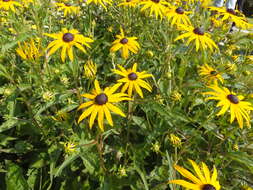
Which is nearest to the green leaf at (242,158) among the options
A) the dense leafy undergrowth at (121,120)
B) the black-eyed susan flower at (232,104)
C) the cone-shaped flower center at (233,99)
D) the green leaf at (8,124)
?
the dense leafy undergrowth at (121,120)

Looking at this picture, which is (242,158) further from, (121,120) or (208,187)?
(121,120)

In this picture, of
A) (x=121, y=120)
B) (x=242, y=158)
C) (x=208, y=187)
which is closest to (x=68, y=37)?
(x=121, y=120)

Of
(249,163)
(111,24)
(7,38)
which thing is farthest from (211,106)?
(7,38)

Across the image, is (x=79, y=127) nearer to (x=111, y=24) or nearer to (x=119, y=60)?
(x=119, y=60)

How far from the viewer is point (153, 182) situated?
1.67 metres

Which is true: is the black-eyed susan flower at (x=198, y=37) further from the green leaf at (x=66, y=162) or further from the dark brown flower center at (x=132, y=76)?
the green leaf at (x=66, y=162)

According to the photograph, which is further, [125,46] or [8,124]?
[125,46]

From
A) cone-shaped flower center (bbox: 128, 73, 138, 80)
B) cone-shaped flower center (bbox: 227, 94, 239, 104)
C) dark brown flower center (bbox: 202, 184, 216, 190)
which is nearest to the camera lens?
dark brown flower center (bbox: 202, 184, 216, 190)

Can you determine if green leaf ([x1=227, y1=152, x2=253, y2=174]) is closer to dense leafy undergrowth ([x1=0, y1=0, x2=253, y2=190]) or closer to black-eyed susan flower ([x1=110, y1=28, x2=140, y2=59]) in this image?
dense leafy undergrowth ([x1=0, y1=0, x2=253, y2=190])

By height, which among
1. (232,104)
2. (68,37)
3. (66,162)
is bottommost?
(66,162)

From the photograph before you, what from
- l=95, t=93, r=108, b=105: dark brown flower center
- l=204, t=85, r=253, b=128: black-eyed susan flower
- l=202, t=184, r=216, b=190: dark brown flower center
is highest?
l=95, t=93, r=108, b=105: dark brown flower center

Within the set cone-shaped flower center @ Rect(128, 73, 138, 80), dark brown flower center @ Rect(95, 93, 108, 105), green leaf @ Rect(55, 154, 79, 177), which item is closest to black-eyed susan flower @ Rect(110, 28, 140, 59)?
cone-shaped flower center @ Rect(128, 73, 138, 80)

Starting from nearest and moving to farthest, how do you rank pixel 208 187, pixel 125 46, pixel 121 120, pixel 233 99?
pixel 208 187 < pixel 233 99 < pixel 121 120 < pixel 125 46

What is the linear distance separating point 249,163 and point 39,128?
4.50 feet
